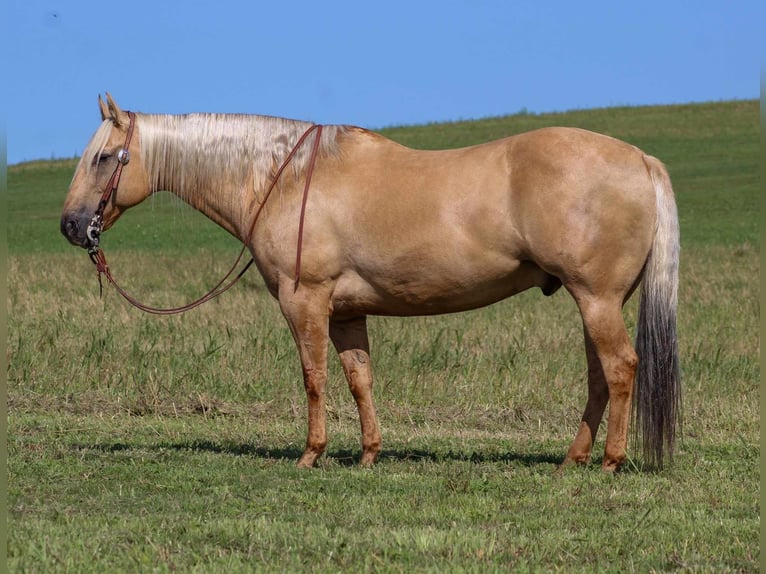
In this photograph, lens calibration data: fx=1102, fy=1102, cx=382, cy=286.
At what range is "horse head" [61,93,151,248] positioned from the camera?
7.17 m

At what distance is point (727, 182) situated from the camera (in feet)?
119

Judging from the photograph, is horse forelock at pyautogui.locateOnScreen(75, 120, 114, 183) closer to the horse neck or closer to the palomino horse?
the palomino horse

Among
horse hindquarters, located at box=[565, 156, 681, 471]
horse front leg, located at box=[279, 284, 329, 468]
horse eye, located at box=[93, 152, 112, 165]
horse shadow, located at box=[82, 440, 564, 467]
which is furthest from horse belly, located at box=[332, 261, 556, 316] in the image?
horse eye, located at box=[93, 152, 112, 165]

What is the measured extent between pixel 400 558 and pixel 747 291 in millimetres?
12950

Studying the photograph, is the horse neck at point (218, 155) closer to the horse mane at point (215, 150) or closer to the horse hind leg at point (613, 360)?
the horse mane at point (215, 150)

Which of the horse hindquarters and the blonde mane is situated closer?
the horse hindquarters

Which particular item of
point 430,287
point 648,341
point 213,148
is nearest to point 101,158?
point 213,148

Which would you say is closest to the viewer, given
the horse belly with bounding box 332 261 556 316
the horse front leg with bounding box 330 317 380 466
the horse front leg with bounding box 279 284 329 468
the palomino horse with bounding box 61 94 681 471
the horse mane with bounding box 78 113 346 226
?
the palomino horse with bounding box 61 94 681 471

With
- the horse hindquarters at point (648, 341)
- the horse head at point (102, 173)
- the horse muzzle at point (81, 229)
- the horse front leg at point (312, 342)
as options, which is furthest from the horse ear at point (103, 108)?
the horse hindquarters at point (648, 341)

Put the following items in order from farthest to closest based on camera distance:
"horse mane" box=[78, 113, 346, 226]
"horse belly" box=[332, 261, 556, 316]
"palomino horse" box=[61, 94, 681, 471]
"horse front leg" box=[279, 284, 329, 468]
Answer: "horse mane" box=[78, 113, 346, 226], "horse front leg" box=[279, 284, 329, 468], "horse belly" box=[332, 261, 556, 316], "palomino horse" box=[61, 94, 681, 471]

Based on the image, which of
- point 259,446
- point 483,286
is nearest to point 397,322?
point 259,446

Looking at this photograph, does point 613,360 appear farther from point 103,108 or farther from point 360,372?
point 103,108

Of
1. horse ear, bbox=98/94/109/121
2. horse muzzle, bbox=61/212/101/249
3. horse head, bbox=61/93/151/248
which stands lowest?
horse muzzle, bbox=61/212/101/249

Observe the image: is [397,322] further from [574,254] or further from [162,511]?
[162,511]
